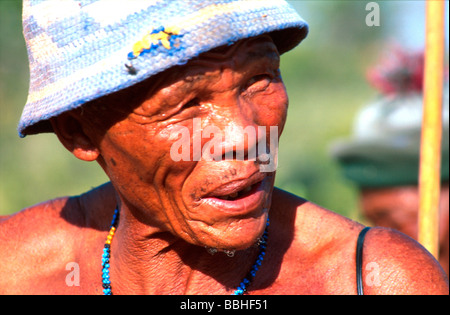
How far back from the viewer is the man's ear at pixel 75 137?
2.67 meters

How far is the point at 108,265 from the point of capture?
119 inches

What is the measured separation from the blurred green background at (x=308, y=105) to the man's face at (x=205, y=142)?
5367 millimetres

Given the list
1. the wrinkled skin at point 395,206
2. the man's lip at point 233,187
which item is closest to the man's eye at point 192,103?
the man's lip at point 233,187

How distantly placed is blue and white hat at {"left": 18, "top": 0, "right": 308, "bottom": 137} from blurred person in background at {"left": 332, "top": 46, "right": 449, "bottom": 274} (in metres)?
4.04

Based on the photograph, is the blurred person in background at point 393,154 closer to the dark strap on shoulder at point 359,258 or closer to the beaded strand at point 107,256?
the dark strap on shoulder at point 359,258

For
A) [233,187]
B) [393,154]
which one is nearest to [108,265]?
[233,187]

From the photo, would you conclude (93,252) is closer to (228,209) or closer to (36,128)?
(36,128)

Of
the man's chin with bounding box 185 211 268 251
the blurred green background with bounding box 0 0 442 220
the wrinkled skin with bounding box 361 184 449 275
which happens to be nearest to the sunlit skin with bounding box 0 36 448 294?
the man's chin with bounding box 185 211 268 251

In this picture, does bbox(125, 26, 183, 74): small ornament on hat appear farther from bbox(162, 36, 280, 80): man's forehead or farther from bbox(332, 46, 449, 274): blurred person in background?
bbox(332, 46, 449, 274): blurred person in background

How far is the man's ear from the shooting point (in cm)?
267
